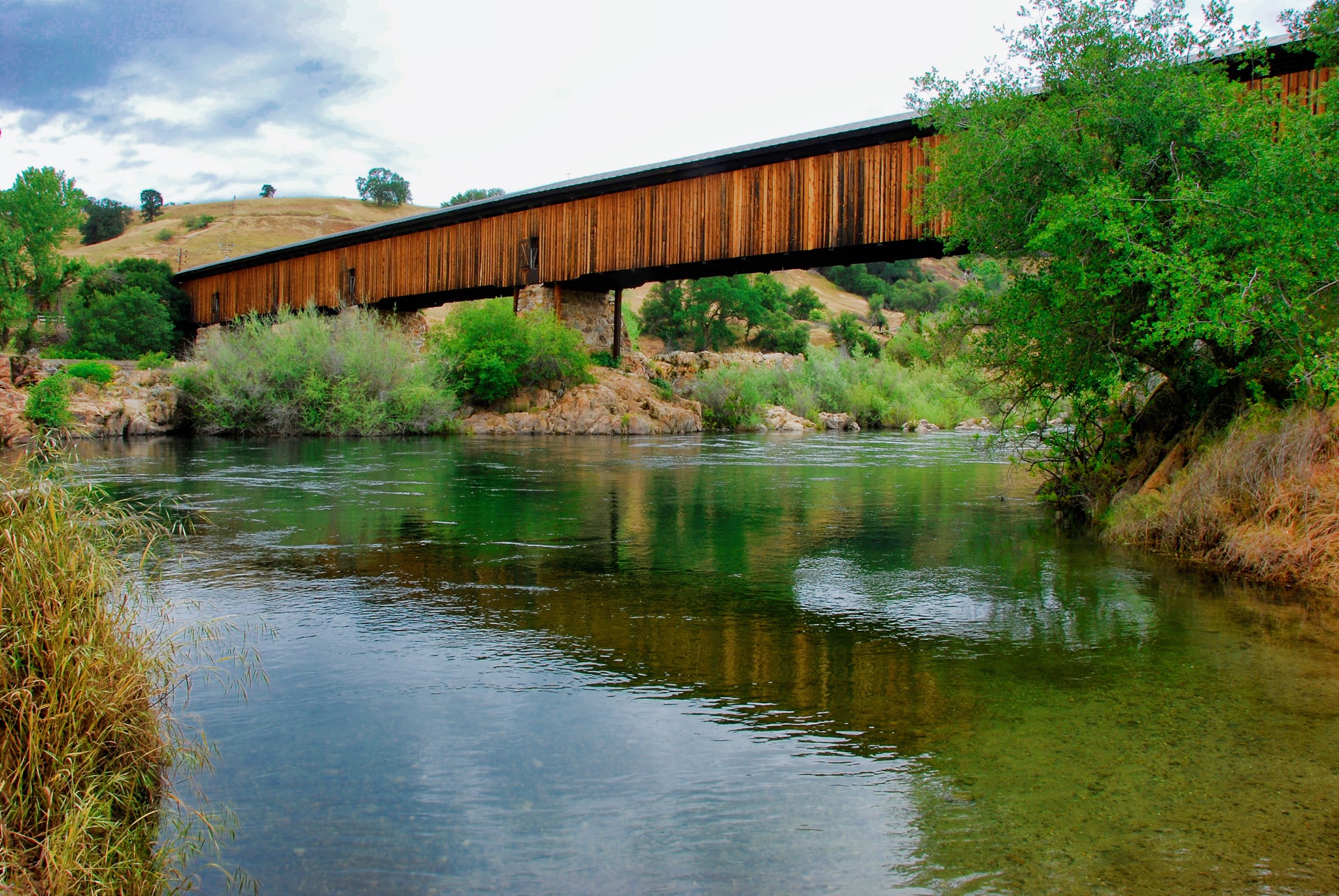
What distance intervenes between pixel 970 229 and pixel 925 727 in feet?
24.8

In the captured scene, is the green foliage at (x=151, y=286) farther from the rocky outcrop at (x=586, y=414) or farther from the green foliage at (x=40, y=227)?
the rocky outcrop at (x=586, y=414)

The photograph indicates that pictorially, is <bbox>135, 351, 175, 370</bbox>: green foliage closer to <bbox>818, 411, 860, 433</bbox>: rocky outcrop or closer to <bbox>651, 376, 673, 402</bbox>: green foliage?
<bbox>651, 376, 673, 402</bbox>: green foliage

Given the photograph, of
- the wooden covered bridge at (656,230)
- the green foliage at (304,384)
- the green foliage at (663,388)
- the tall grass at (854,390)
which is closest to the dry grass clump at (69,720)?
the wooden covered bridge at (656,230)

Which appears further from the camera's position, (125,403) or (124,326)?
(124,326)

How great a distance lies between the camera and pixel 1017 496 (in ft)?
47.1

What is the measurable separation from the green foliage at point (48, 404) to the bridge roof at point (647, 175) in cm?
1547

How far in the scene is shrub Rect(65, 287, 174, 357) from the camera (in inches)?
1764

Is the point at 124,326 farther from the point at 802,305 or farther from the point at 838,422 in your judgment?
the point at 802,305

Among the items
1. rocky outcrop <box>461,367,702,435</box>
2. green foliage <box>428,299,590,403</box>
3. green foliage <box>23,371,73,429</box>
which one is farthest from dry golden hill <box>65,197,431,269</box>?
green foliage <box>23,371,73,429</box>

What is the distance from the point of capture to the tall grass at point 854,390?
41.8m

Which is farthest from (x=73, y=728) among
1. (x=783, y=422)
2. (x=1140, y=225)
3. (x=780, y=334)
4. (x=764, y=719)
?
(x=780, y=334)

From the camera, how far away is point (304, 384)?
29172mm

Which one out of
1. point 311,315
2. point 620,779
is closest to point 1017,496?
point 620,779

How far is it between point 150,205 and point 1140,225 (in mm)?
117845
